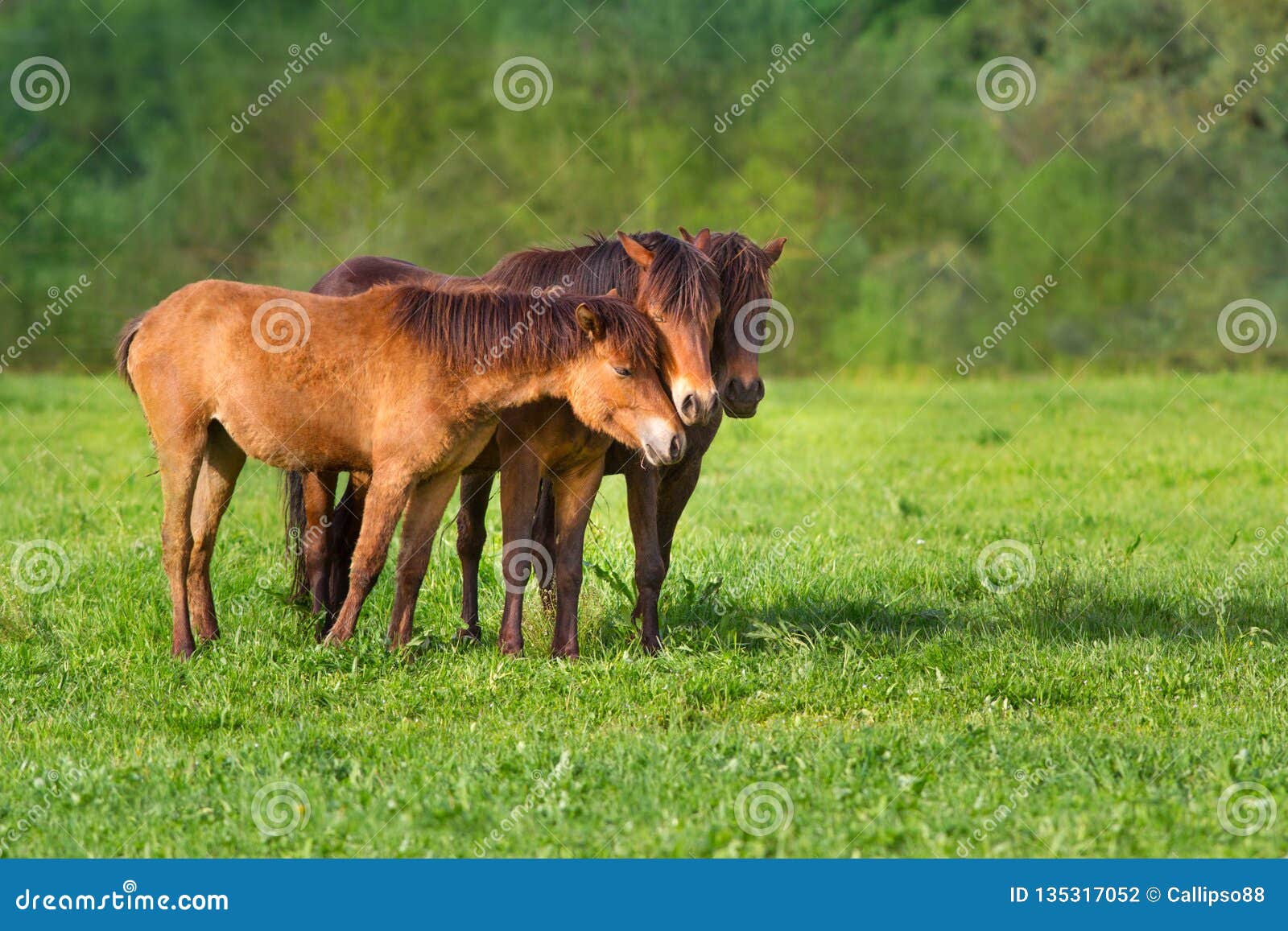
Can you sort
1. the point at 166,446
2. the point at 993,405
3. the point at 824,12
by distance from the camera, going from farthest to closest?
the point at 824,12 → the point at 993,405 → the point at 166,446

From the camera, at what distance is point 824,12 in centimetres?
3978

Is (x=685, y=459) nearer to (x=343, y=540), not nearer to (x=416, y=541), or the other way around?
(x=416, y=541)

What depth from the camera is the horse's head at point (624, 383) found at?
635cm

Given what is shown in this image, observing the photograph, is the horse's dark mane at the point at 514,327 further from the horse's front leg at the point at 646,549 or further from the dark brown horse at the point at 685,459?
the horse's front leg at the point at 646,549

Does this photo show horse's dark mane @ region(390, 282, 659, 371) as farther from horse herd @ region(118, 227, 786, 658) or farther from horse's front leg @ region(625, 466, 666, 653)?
horse's front leg @ region(625, 466, 666, 653)

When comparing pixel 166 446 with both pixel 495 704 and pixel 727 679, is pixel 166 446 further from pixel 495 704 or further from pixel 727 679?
pixel 727 679

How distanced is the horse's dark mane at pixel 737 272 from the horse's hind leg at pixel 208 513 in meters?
2.65

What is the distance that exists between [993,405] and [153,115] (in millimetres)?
23227

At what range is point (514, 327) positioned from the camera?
6.64 m

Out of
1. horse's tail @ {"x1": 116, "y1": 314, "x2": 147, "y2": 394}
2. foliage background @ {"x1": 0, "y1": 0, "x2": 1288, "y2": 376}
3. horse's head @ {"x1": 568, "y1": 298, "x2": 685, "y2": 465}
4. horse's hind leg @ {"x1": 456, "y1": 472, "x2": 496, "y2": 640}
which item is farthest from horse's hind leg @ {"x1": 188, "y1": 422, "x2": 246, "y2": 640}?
foliage background @ {"x1": 0, "y1": 0, "x2": 1288, "y2": 376}

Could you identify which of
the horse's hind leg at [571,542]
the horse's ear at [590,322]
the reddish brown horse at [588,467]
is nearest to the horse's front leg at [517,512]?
the reddish brown horse at [588,467]

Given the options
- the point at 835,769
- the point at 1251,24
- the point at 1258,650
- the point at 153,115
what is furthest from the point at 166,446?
the point at 153,115

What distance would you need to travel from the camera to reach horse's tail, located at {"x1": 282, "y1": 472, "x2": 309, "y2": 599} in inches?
313

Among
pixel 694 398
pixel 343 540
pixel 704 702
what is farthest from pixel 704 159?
pixel 704 702
